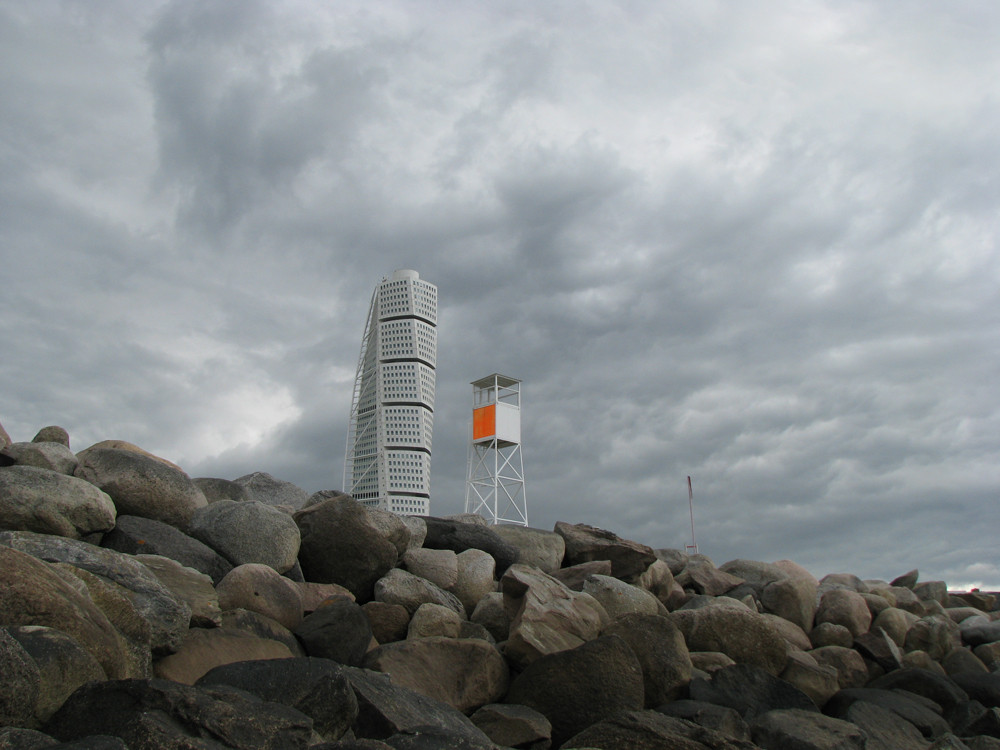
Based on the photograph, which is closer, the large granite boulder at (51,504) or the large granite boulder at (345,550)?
the large granite boulder at (51,504)

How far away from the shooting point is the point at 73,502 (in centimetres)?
1048

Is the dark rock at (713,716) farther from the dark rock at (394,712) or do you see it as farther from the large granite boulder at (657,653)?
the dark rock at (394,712)

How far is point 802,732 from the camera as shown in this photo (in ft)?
34.0

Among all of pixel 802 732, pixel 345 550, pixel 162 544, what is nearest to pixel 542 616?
pixel 345 550

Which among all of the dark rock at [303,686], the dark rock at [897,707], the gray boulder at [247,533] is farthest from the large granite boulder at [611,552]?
the dark rock at [303,686]

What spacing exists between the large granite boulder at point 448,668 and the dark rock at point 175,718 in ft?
11.6

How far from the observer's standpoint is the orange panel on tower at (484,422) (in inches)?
2484

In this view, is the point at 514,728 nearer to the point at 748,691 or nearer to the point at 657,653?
the point at 657,653

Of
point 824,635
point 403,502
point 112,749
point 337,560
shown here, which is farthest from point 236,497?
point 403,502

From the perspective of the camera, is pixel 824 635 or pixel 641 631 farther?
pixel 824 635

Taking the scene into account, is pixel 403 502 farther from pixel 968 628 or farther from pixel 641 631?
pixel 641 631

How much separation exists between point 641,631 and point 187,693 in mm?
6802

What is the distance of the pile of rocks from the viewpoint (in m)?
6.63

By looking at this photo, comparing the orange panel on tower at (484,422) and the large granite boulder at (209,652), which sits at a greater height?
the orange panel on tower at (484,422)
